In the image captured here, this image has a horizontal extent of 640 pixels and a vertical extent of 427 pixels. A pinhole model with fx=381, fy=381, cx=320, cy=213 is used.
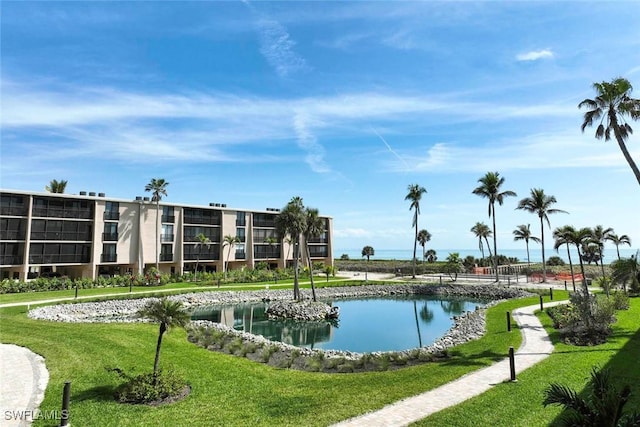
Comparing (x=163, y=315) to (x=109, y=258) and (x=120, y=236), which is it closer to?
(x=109, y=258)

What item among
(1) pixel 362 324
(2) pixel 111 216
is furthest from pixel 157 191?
(1) pixel 362 324

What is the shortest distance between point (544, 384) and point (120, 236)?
49485mm

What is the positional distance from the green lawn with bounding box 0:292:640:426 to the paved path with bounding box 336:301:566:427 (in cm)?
35

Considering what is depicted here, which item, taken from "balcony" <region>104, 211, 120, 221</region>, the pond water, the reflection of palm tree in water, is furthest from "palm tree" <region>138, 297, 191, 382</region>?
"balcony" <region>104, 211, 120, 221</region>

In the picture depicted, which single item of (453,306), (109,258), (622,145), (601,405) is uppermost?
(622,145)

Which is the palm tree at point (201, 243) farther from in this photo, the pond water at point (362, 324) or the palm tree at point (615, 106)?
the palm tree at point (615, 106)

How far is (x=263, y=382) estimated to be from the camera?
13391 mm

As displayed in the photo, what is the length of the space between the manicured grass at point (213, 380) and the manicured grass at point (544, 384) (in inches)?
69.3

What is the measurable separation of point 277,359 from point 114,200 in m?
40.1

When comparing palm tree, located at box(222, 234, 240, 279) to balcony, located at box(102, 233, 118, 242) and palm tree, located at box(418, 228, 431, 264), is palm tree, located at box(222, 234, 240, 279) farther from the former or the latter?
palm tree, located at box(418, 228, 431, 264)

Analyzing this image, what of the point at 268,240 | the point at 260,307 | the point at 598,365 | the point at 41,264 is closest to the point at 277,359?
the point at 598,365

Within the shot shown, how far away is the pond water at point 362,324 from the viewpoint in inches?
957

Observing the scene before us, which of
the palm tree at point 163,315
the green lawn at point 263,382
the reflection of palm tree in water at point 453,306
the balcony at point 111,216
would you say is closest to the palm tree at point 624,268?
the green lawn at point 263,382

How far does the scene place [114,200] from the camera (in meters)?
48.4
